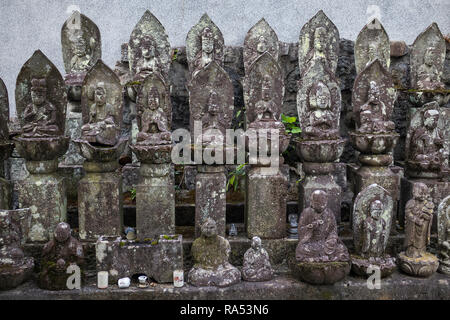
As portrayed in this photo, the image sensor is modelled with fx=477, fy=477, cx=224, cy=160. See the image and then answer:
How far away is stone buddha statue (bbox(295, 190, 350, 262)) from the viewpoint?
4047mm

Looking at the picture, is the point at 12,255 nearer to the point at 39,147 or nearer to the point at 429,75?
the point at 39,147

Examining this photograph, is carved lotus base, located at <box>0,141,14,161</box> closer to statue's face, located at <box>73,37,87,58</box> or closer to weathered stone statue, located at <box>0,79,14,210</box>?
weathered stone statue, located at <box>0,79,14,210</box>

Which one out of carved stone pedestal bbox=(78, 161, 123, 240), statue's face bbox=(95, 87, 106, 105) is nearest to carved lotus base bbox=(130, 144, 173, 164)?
carved stone pedestal bbox=(78, 161, 123, 240)

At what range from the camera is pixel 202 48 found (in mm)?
5898

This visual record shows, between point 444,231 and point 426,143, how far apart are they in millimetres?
944

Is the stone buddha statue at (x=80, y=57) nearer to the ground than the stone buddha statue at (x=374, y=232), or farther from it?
farther from it

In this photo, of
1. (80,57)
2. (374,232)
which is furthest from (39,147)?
(374,232)

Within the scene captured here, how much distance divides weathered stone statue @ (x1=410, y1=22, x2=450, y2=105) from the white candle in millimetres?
3844

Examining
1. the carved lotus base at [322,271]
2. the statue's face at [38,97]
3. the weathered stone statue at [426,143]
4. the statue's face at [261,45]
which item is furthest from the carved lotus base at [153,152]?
the weathered stone statue at [426,143]

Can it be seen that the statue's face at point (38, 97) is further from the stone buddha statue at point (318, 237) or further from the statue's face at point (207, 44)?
the stone buddha statue at point (318, 237)

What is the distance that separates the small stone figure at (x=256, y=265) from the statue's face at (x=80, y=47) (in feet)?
10.5

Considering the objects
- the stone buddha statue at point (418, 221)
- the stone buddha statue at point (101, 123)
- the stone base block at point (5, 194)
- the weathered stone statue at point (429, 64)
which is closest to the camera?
A: the stone buddha statue at point (418, 221)

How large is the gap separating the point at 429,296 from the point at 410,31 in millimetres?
4830

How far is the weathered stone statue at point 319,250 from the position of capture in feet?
13.0
